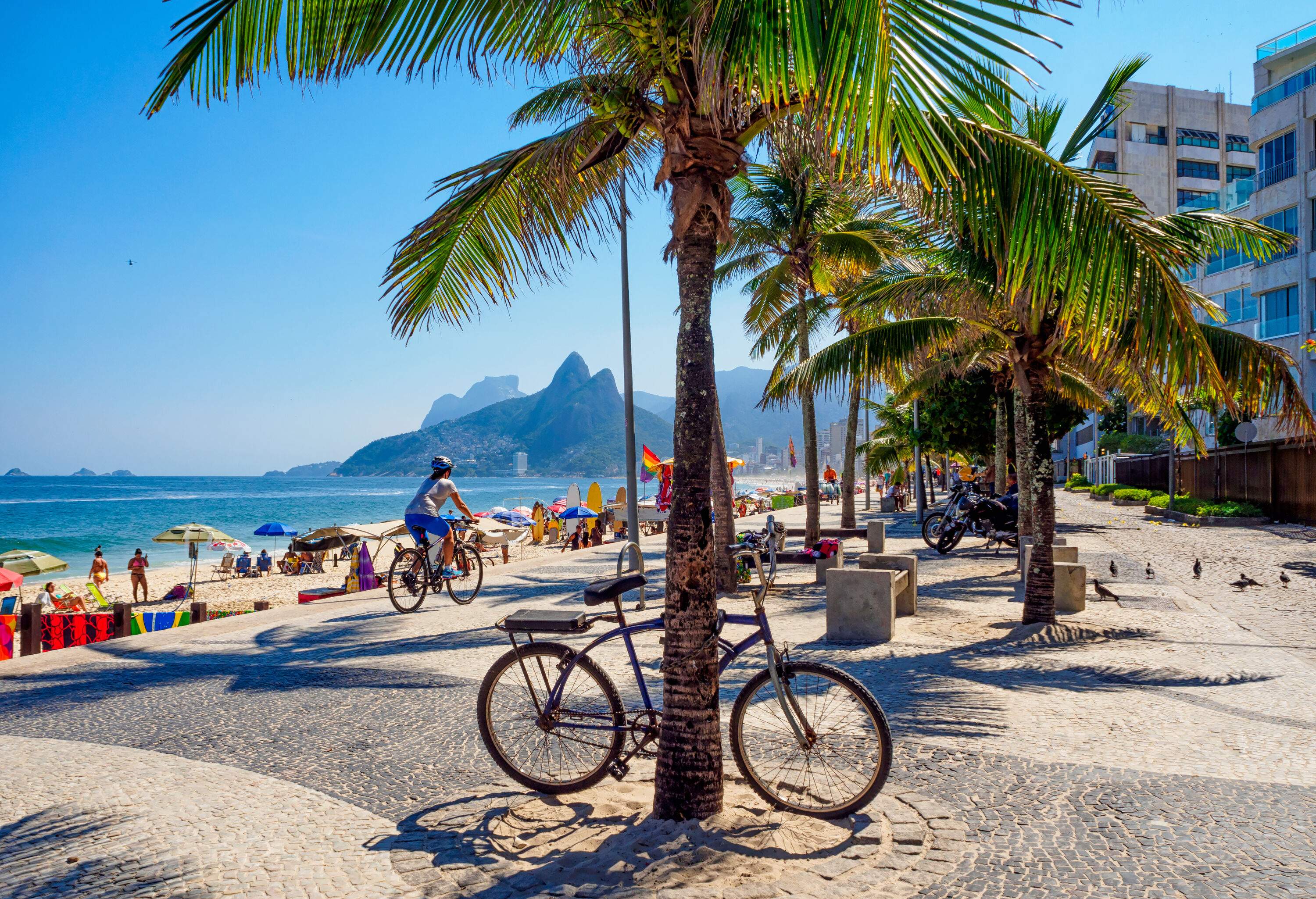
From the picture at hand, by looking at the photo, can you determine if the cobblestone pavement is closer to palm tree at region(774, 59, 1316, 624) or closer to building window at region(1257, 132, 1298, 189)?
palm tree at region(774, 59, 1316, 624)

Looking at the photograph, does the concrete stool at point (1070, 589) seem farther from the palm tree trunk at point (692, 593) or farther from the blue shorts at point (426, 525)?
the blue shorts at point (426, 525)

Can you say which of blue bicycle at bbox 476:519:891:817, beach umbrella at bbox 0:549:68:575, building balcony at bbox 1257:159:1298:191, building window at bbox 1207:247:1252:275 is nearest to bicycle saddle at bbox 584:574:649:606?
blue bicycle at bbox 476:519:891:817

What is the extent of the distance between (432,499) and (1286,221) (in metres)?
38.3

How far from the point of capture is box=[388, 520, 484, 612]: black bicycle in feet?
33.3

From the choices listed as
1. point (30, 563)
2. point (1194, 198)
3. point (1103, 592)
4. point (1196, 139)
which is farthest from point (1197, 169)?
point (30, 563)

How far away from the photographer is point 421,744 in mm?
4828

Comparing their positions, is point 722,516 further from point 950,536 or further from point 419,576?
point 950,536

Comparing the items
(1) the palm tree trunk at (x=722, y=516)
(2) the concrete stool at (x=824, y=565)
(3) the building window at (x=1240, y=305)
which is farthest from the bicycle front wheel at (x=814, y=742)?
(3) the building window at (x=1240, y=305)

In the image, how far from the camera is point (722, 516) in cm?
1227

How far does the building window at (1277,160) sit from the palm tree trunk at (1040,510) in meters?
33.0

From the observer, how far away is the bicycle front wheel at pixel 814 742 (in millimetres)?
3455

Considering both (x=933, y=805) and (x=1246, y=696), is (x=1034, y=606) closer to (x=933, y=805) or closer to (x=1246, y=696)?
(x=1246, y=696)

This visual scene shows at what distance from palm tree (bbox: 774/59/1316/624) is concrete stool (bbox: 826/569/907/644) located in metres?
1.66

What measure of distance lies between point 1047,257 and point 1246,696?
4.01 meters
